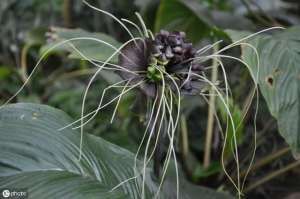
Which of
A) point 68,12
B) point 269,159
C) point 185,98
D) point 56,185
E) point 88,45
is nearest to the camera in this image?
point 56,185

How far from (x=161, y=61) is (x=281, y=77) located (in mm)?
306

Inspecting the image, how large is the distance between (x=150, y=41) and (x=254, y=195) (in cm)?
86

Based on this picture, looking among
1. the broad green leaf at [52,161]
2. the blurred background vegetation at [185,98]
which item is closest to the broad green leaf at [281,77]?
the blurred background vegetation at [185,98]

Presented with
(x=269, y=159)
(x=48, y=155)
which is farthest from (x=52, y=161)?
(x=269, y=159)

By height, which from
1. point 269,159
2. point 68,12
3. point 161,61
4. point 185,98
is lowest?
point 269,159

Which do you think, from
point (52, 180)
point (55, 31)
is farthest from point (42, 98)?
point (52, 180)

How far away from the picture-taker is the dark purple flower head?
2.52ft

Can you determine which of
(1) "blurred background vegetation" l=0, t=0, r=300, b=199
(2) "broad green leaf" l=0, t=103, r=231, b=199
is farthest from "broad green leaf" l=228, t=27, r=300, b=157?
(2) "broad green leaf" l=0, t=103, r=231, b=199

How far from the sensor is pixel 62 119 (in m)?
0.80

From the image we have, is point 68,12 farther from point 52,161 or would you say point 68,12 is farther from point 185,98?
point 52,161

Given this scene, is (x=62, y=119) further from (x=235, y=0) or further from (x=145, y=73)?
(x=235, y=0)

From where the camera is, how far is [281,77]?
0.96 m

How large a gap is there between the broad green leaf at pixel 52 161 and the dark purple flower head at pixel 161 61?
0.14m

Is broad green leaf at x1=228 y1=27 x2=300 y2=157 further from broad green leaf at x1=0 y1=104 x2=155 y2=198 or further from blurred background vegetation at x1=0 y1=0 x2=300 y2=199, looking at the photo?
broad green leaf at x1=0 y1=104 x2=155 y2=198
